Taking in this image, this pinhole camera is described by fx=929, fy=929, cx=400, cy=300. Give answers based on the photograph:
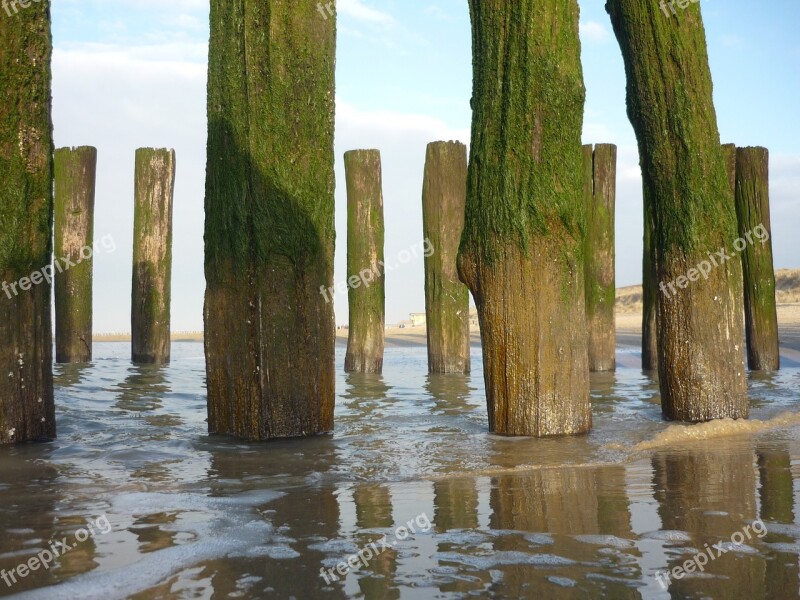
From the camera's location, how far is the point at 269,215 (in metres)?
5.09

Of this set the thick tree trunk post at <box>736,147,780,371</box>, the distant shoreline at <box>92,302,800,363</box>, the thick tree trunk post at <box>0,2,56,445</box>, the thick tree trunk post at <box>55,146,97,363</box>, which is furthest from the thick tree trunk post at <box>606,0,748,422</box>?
the distant shoreline at <box>92,302,800,363</box>

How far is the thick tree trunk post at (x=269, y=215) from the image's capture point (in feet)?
16.7

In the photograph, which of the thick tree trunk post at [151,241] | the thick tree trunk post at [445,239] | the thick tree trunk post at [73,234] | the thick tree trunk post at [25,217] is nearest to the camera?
the thick tree trunk post at [25,217]

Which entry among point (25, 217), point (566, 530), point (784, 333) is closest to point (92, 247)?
point (25, 217)

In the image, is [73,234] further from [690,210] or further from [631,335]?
[631,335]

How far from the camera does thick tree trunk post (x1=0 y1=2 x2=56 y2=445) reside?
488 centimetres

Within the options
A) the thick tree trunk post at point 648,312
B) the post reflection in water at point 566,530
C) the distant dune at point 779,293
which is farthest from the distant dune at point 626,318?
the post reflection in water at point 566,530

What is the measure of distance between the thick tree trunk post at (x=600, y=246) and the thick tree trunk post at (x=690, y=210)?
16.6ft

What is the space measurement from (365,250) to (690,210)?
5.65 meters

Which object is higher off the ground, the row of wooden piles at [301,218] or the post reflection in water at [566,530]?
the row of wooden piles at [301,218]

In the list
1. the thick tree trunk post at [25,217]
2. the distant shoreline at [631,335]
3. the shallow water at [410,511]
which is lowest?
the shallow water at [410,511]

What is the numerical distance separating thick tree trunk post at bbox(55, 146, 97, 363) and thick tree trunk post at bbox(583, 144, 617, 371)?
6383 millimetres

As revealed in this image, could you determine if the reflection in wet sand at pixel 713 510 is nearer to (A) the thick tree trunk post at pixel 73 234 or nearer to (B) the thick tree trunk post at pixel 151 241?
(B) the thick tree trunk post at pixel 151 241

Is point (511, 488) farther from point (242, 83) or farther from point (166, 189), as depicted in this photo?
point (166, 189)
